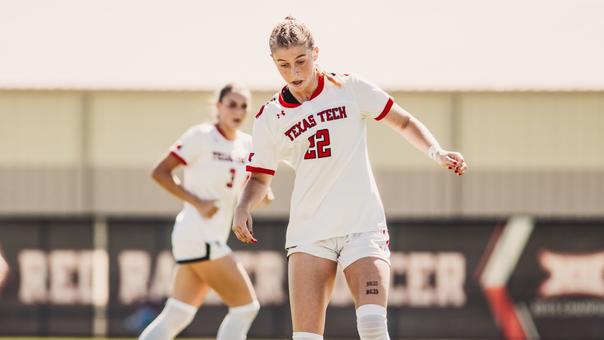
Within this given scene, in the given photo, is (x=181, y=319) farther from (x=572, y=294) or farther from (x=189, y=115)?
(x=189, y=115)

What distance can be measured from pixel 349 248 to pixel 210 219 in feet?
7.65

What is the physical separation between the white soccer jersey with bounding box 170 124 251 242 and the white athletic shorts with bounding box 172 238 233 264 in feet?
0.17

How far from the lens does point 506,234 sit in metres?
12.8

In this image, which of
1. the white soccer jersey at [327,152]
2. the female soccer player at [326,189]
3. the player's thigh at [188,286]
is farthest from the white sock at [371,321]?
the player's thigh at [188,286]

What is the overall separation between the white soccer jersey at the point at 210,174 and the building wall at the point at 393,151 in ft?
61.9

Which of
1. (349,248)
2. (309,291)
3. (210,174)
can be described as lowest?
(309,291)

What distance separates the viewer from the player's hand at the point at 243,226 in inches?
218

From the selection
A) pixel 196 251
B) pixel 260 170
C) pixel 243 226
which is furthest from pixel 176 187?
pixel 243 226

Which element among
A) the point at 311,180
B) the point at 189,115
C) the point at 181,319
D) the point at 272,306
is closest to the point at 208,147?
the point at 181,319

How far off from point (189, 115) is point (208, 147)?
68.1 ft

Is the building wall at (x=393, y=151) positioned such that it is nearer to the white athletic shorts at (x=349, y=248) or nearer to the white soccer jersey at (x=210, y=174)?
the white soccer jersey at (x=210, y=174)

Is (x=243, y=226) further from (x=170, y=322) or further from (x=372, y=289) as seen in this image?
(x=170, y=322)

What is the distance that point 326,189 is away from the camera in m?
5.61

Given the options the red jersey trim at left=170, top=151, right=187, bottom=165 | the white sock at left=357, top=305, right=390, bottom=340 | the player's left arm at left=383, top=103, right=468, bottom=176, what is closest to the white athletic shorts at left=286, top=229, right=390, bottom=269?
the white sock at left=357, top=305, right=390, bottom=340
